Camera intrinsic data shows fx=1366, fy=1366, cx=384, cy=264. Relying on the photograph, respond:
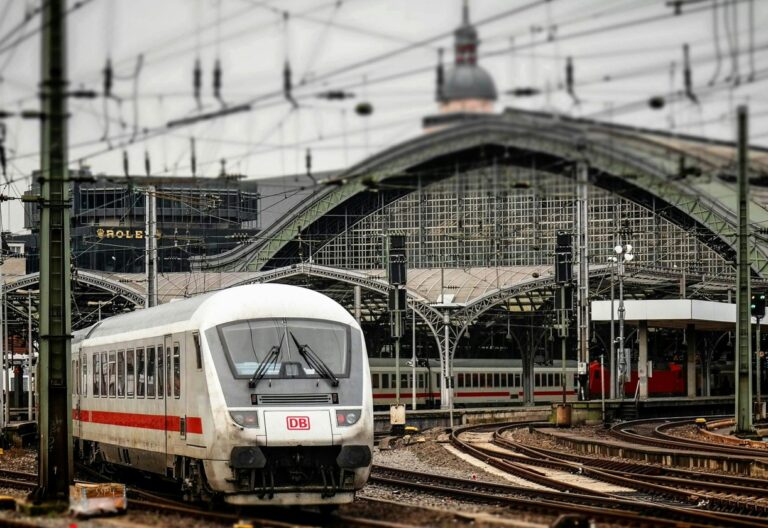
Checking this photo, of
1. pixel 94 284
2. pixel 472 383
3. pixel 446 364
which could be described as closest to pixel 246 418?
pixel 446 364

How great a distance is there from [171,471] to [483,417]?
35652 mm

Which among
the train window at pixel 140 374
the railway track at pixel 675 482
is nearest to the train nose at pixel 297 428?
the train window at pixel 140 374

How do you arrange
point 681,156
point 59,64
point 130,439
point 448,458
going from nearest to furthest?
1. point 59,64
2. point 681,156
3. point 130,439
4. point 448,458

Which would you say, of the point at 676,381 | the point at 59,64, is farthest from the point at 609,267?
the point at 59,64

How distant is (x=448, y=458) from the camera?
3195cm

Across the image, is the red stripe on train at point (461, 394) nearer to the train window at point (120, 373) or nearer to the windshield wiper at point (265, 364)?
the train window at point (120, 373)

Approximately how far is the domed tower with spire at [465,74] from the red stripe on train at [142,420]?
19.7 ft

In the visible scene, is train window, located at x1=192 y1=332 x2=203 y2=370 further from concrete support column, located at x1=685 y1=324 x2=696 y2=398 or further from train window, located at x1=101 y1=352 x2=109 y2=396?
concrete support column, located at x1=685 y1=324 x2=696 y2=398

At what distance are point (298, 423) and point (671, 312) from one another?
45.0 metres

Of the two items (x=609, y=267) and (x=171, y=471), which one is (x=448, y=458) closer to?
(x=171, y=471)

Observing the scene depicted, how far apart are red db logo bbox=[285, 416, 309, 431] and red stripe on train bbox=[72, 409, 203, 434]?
141cm

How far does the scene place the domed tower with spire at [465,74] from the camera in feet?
63.7

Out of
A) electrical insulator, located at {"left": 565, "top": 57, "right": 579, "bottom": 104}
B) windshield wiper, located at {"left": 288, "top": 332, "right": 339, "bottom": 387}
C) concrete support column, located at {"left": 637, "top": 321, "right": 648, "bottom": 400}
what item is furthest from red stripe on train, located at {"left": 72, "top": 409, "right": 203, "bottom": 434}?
concrete support column, located at {"left": 637, "top": 321, "right": 648, "bottom": 400}

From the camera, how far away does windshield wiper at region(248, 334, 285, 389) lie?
1823 cm
